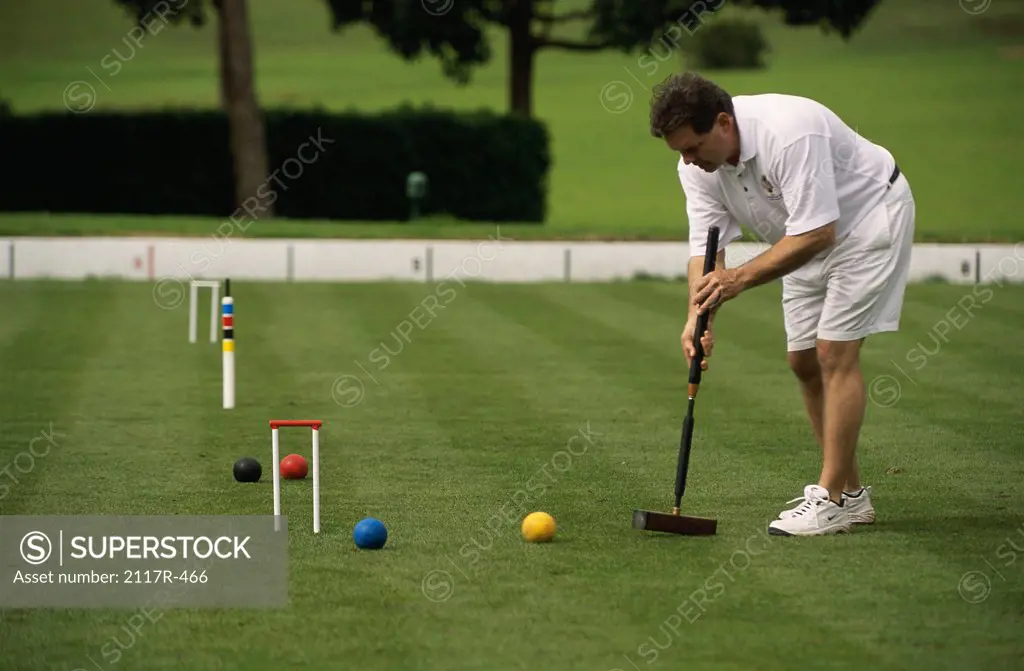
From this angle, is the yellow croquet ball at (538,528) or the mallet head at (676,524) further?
the mallet head at (676,524)

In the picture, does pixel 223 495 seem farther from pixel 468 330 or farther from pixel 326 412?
pixel 468 330

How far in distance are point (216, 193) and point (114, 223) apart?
254 inches

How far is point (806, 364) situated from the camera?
7.24 meters

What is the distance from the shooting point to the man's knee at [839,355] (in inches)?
273

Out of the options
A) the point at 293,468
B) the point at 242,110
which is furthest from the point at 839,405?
the point at 242,110

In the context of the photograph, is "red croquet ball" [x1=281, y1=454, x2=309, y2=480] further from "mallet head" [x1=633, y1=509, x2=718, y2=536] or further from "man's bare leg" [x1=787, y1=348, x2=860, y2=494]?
"man's bare leg" [x1=787, y1=348, x2=860, y2=494]

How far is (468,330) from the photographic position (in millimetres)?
15078

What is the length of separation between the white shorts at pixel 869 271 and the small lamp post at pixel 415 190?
21.1 metres

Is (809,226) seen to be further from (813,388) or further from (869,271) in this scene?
(813,388)

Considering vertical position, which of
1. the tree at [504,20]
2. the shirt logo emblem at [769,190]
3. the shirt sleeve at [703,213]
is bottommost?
the shirt sleeve at [703,213]

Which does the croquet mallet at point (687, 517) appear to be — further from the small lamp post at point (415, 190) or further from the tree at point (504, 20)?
the tree at point (504, 20)

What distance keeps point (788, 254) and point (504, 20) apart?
29.4 meters

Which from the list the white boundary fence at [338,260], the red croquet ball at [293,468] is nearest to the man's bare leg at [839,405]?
the red croquet ball at [293,468]

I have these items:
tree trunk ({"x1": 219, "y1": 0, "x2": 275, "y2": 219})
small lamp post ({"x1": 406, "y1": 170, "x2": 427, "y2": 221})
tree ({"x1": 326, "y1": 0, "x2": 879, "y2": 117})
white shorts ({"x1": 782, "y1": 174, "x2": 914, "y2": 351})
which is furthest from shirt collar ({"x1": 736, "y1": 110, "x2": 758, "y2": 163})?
tree ({"x1": 326, "y1": 0, "x2": 879, "y2": 117})
